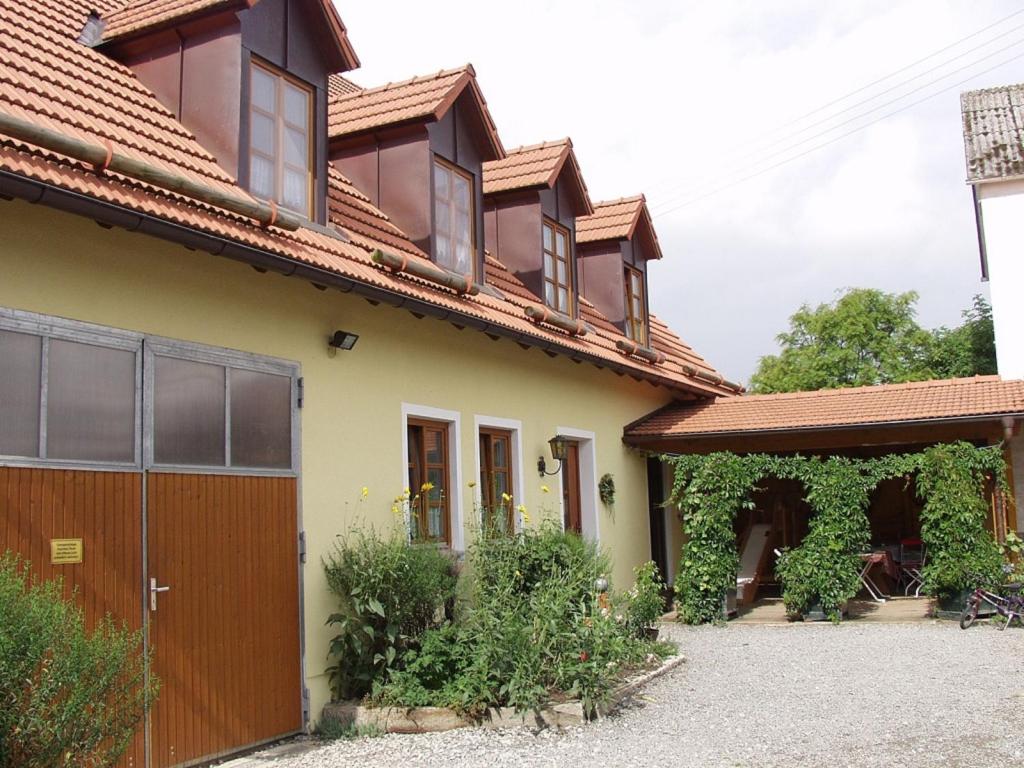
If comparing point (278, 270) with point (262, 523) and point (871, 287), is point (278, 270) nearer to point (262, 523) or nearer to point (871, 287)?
point (262, 523)

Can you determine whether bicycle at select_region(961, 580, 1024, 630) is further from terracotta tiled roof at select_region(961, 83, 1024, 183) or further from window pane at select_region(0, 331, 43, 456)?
window pane at select_region(0, 331, 43, 456)

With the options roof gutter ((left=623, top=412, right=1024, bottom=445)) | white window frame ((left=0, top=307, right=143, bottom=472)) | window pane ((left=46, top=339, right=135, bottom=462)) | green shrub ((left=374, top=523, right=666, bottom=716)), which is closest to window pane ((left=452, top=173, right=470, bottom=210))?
green shrub ((left=374, top=523, right=666, bottom=716))

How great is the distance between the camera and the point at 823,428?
49.3 feet

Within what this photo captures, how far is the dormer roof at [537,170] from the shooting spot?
13703mm

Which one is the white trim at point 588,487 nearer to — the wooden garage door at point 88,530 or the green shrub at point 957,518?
the green shrub at point 957,518

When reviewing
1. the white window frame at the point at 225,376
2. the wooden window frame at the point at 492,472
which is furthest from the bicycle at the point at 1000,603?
the white window frame at the point at 225,376

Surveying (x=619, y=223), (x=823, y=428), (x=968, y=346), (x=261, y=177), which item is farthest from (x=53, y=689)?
(x=968, y=346)

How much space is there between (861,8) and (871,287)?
3834 cm

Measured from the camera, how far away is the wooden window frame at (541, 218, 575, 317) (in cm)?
1370

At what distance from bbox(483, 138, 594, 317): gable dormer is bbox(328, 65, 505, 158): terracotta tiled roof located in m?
1.69

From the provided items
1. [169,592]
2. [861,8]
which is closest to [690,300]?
[861,8]

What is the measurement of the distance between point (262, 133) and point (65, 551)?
13.4 feet

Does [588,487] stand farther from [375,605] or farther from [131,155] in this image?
[131,155]

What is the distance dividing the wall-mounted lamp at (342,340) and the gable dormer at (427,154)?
7.22ft
